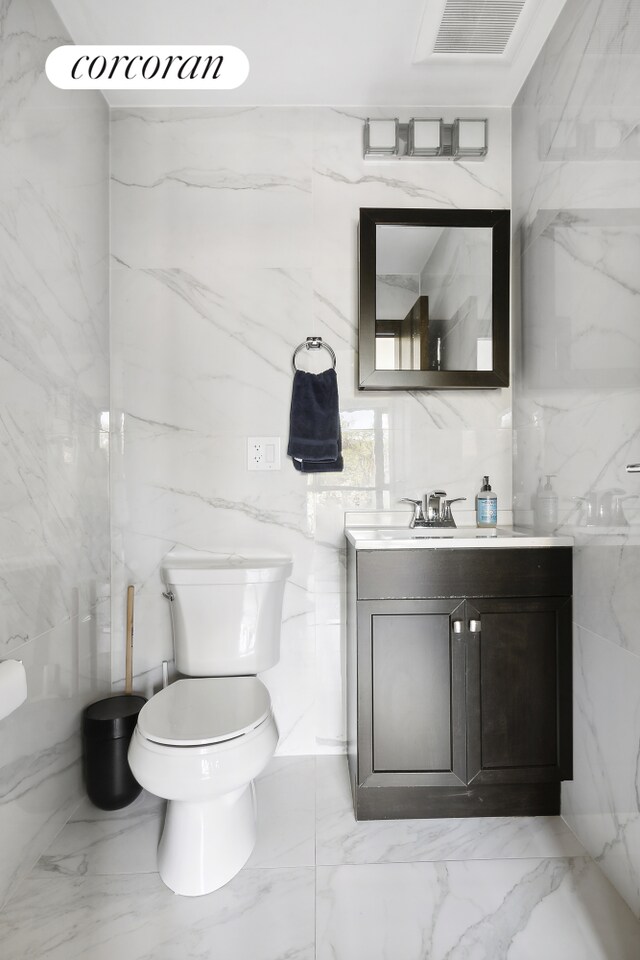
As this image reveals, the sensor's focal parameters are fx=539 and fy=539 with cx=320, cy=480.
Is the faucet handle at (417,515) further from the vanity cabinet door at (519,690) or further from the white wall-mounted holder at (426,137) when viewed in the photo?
the white wall-mounted holder at (426,137)

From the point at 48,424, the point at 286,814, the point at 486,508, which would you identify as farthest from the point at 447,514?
the point at 48,424

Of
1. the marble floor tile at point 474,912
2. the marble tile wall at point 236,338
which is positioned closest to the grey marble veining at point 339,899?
the marble floor tile at point 474,912

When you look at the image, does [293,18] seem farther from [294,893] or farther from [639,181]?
[294,893]

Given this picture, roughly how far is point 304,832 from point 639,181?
6.17 feet

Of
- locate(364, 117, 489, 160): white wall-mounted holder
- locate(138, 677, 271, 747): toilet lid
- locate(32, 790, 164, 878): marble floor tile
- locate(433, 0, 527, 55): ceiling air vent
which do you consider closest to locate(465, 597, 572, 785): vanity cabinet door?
locate(138, 677, 271, 747): toilet lid

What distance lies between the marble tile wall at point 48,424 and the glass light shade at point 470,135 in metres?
1.26

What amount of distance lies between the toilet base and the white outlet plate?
1.02 meters

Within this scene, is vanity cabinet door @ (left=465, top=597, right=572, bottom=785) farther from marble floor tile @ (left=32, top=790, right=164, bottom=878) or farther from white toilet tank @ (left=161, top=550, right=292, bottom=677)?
marble floor tile @ (left=32, top=790, right=164, bottom=878)

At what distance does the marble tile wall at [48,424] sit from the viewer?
1.35 metres

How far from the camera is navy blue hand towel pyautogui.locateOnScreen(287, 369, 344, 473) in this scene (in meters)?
1.89

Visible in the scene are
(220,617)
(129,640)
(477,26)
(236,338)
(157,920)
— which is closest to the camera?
(157,920)

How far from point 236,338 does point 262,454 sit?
436mm

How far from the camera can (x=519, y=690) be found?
1.55 meters

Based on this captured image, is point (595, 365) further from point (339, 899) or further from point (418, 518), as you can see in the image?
point (339, 899)
